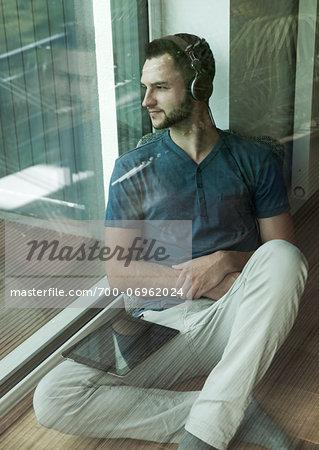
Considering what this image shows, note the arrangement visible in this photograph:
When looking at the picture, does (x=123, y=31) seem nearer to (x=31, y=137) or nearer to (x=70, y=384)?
(x=31, y=137)

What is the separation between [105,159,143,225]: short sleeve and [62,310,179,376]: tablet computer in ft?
0.70

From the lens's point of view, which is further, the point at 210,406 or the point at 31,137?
the point at 210,406

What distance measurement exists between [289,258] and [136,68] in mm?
477

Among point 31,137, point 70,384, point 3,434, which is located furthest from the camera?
point 70,384

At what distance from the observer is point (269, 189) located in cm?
121

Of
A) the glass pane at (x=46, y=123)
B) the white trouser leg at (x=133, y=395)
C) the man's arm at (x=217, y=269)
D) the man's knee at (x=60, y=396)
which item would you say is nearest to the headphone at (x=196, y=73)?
the glass pane at (x=46, y=123)

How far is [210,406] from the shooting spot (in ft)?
3.78

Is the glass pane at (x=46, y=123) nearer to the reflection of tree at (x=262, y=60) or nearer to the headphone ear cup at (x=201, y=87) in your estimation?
the headphone ear cup at (x=201, y=87)

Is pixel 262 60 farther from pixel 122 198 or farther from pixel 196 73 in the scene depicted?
pixel 122 198

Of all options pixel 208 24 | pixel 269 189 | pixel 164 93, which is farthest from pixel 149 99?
pixel 269 189

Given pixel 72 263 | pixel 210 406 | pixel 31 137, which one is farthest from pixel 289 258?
pixel 31 137

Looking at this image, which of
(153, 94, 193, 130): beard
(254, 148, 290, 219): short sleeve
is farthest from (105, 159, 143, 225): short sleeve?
(254, 148, 290, 219): short sleeve

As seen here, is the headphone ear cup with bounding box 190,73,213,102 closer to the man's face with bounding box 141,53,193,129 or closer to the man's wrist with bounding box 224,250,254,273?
the man's face with bounding box 141,53,193,129

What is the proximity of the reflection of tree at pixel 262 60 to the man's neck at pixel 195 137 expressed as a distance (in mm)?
78
